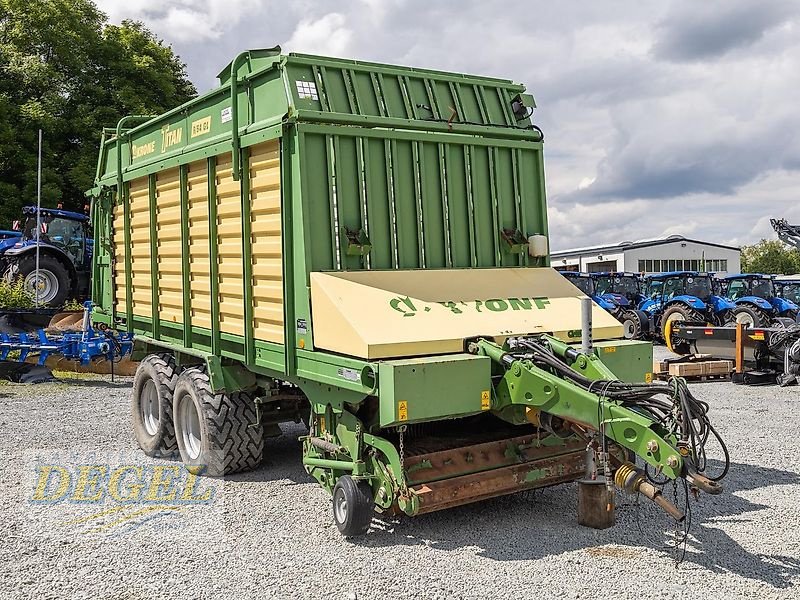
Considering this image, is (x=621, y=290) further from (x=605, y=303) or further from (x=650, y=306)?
(x=650, y=306)

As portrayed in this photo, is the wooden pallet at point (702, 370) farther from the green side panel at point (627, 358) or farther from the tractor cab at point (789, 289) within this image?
the tractor cab at point (789, 289)

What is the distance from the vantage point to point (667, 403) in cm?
477

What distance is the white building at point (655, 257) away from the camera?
45000 mm

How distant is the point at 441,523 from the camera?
563cm

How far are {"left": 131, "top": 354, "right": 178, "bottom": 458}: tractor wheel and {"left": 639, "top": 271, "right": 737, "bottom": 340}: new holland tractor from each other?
12.7 metres

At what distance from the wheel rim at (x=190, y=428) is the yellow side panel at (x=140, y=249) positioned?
44.8 inches

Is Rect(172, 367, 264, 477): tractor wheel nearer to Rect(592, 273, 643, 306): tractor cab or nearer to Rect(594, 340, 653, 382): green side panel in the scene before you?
Rect(594, 340, 653, 382): green side panel

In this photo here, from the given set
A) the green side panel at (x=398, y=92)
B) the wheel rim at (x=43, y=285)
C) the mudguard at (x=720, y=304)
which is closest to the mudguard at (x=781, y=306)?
the mudguard at (x=720, y=304)

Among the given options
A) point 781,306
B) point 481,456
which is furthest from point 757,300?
point 481,456

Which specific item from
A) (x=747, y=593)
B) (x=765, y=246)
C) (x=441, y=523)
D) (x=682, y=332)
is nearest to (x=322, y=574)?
(x=441, y=523)

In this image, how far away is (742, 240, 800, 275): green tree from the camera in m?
62.1

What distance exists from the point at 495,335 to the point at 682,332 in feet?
32.8

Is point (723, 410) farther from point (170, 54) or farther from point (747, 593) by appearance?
point (170, 54)

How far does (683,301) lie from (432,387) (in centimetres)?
1551
